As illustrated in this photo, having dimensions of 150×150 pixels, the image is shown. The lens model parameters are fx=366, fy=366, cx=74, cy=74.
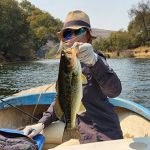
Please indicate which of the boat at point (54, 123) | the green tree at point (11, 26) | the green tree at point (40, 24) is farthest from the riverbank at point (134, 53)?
the boat at point (54, 123)

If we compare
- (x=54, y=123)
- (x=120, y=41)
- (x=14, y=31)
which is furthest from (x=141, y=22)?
(x=54, y=123)

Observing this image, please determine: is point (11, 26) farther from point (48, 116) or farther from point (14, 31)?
point (48, 116)

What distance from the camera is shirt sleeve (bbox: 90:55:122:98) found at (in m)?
3.61

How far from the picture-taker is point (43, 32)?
109812 millimetres

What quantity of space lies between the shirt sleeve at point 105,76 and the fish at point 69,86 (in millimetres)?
695

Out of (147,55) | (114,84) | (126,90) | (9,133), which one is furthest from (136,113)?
(147,55)

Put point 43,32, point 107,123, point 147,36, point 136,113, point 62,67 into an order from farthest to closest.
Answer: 1. point 43,32
2. point 147,36
3. point 136,113
4. point 107,123
5. point 62,67

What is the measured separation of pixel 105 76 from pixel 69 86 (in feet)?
2.73

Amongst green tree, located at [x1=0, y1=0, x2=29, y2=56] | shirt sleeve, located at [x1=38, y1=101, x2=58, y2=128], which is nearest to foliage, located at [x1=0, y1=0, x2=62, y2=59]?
green tree, located at [x1=0, y1=0, x2=29, y2=56]

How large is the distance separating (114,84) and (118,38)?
97.4 m

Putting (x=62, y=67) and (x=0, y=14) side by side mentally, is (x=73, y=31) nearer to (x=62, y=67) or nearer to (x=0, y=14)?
(x=62, y=67)

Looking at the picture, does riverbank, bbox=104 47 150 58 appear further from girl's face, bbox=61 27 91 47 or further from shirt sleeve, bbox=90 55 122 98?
shirt sleeve, bbox=90 55 122 98

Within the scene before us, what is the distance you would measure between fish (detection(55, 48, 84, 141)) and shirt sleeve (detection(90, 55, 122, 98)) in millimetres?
695

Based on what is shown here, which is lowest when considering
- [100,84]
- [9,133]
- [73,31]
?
[9,133]
